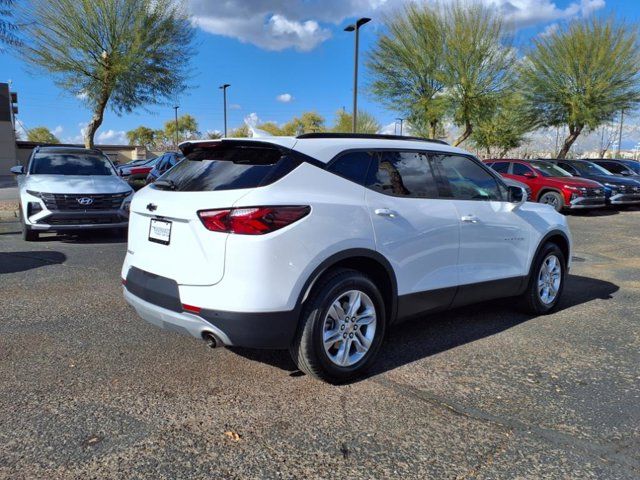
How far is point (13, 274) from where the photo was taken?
6.68m

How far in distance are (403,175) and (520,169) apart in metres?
14.2

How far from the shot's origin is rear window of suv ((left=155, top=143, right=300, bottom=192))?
11.1 ft

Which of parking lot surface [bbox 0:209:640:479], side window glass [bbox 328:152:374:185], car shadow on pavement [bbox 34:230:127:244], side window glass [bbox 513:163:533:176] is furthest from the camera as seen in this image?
side window glass [bbox 513:163:533:176]

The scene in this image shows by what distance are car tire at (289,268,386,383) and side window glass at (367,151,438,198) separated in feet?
2.41

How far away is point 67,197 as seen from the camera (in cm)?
874

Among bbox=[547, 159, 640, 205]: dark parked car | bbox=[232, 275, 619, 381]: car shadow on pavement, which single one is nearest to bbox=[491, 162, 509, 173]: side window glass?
bbox=[547, 159, 640, 205]: dark parked car

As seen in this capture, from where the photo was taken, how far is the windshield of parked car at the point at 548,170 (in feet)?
54.2

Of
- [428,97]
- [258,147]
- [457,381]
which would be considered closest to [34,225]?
[258,147]

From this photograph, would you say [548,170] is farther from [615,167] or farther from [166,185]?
[166,185]

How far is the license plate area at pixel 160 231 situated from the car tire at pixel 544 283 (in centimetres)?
359

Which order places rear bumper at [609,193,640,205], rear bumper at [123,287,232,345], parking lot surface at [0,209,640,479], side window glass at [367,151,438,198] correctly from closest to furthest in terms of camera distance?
1. parking lot surface at [0,209,640,479]
2. rear bumper at [123,287,232,345]
3. side window glass at [367,151,438,198]
4. rear bumper at [609,193,640,205]

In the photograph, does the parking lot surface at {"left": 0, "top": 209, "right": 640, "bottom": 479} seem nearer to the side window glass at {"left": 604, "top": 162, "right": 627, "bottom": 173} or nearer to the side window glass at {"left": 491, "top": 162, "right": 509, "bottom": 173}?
the side window glass at {"left": 491, "top": 162, "right": 509, "bottom": 173}

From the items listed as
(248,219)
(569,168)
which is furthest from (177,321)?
(569,168)

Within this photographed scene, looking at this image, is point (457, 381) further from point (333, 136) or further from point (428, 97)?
point (428, 97)
